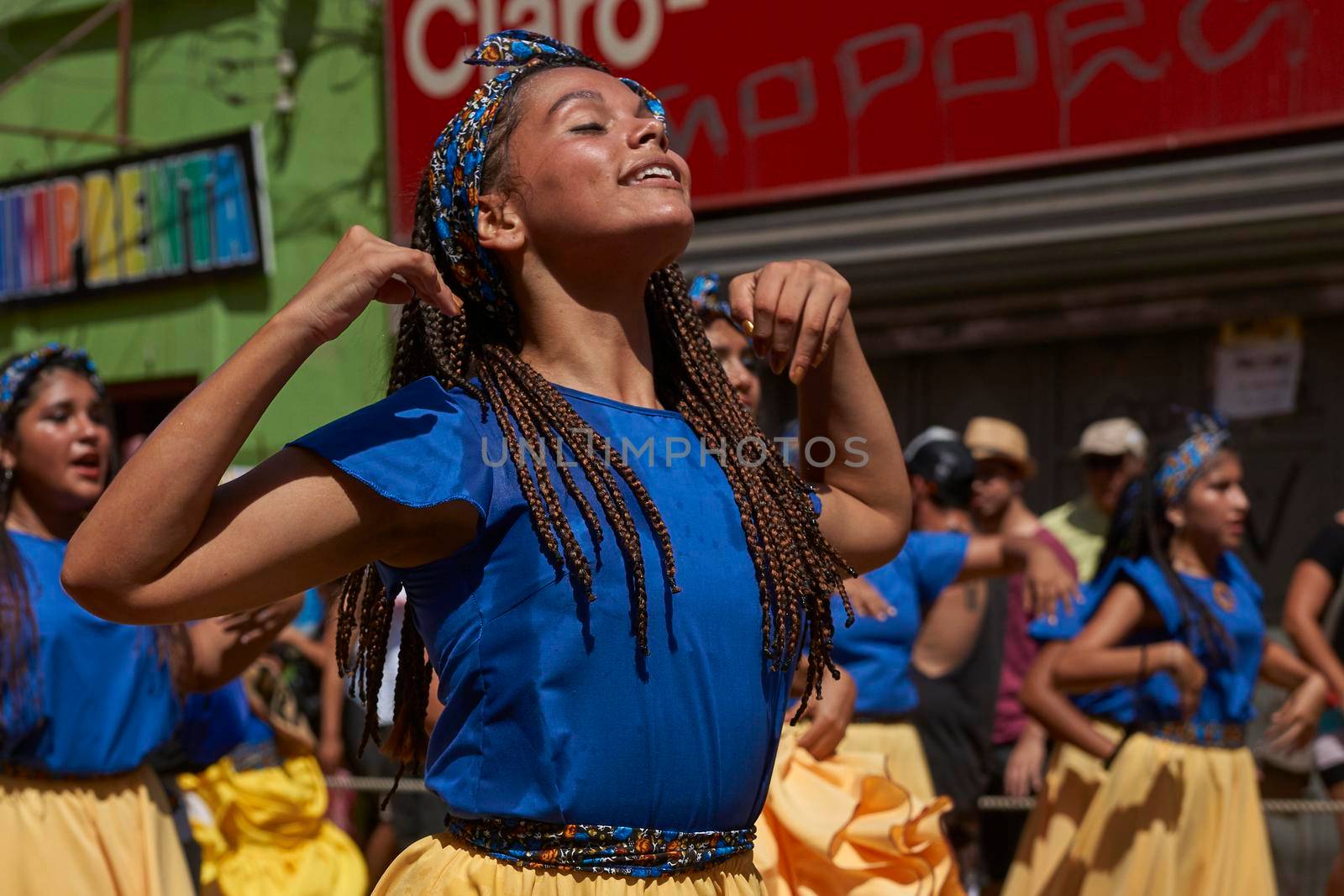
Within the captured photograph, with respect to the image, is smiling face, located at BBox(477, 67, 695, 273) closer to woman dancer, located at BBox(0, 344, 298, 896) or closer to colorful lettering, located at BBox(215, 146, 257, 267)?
woman dancer, located at BBox(0, 344, 298, 896)

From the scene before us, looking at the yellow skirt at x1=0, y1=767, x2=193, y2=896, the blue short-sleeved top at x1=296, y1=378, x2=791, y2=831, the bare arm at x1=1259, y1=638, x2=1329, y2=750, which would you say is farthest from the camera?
the bare arm at x1=1259, y1=638, x2=1329, y2=750

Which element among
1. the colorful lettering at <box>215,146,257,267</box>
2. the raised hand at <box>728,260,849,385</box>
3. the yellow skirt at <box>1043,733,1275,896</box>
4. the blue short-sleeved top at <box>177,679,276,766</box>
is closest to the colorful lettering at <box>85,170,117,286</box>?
the colorful lettering at <box>215,146,257,267</box>

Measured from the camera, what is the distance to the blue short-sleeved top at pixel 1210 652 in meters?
5.97

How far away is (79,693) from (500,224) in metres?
2.47

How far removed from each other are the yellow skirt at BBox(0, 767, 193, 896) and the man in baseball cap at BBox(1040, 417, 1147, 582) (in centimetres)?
410

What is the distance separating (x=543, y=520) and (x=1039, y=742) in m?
5.32

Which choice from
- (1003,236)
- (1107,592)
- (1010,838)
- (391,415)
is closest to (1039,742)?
(1010,838)

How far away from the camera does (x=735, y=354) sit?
14.3 feet

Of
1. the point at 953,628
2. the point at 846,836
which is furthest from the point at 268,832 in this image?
the point at 846,836

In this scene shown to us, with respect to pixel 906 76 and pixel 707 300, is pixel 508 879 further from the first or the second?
pixel 906 76

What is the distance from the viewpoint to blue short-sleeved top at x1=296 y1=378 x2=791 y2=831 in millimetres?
2264

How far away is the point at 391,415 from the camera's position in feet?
7.43

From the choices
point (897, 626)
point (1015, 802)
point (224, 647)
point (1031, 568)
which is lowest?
point (1015, 802)

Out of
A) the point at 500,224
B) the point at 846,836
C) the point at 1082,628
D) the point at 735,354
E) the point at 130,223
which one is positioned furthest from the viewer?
the point at 130,223
